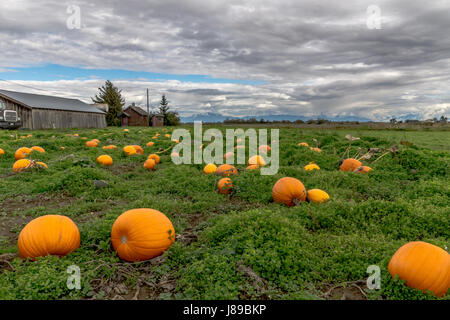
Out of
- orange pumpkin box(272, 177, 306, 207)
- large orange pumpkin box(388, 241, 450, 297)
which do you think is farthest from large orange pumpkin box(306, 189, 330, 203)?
large orange pumpkin box(388, 241, 450, 297)

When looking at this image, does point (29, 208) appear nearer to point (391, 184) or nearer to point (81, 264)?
point (81, 264)

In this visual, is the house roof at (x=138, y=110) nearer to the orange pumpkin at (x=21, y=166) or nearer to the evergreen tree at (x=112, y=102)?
the evergreen tree at (x=112, y=102)

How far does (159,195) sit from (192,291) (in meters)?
5.21

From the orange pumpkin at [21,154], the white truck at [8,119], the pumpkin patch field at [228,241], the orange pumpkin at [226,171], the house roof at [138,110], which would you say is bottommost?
the pumpkin patch field at [228,241]

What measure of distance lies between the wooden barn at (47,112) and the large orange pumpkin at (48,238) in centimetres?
3738

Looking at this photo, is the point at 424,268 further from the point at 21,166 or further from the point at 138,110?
the point at 138,110

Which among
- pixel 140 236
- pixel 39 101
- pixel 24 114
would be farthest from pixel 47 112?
pixel 140 236

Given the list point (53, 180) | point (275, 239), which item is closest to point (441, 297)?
point (275, 239)

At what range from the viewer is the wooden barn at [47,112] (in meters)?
35.6

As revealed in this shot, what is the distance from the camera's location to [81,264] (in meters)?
4.54

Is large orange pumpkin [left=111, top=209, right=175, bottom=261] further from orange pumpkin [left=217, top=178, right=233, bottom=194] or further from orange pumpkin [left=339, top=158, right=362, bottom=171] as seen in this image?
orange pumpkin [left=339, top=158, right=362, bottom=171]

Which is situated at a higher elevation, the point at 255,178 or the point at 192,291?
the point at 255,178

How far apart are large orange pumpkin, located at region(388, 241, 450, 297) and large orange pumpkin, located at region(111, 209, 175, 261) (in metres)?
3.50

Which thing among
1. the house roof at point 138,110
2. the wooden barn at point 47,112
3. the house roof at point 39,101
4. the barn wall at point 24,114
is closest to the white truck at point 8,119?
the barn wall at point 24,114
